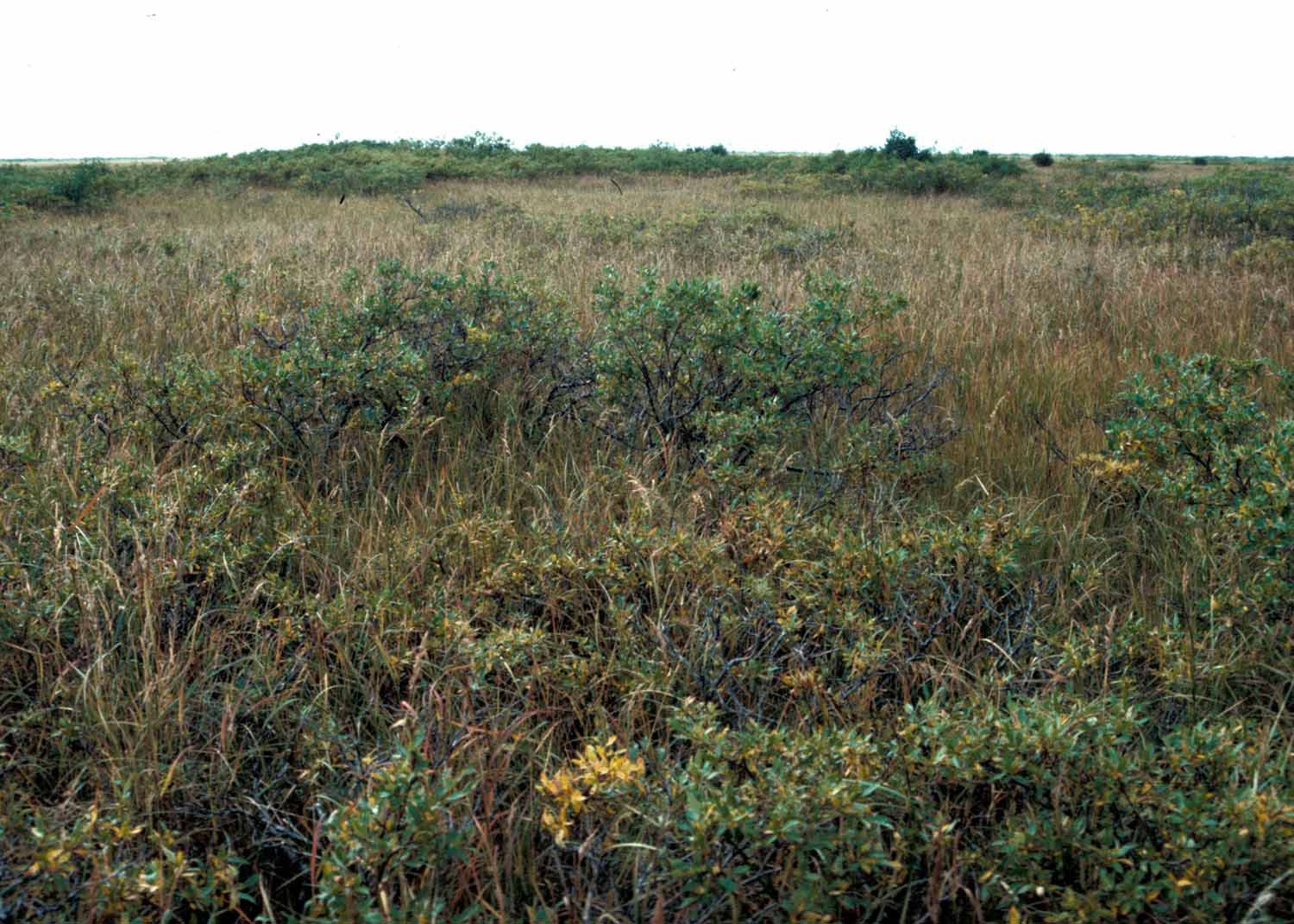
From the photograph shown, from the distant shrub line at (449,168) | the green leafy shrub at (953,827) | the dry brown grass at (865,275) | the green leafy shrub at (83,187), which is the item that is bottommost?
the green leafy shrub at (953,827)

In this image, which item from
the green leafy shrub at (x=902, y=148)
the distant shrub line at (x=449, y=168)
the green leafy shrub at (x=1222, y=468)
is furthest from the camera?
the green leafy shrub at (x=902, y=148)

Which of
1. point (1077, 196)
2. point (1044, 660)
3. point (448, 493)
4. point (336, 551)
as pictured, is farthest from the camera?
point (1077, 196)

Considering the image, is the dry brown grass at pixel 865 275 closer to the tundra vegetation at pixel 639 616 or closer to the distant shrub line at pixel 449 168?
the tundra vegetation at pixel 639 616

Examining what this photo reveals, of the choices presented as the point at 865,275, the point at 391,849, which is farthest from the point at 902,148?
the point at 391,849

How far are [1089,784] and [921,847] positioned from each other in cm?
35

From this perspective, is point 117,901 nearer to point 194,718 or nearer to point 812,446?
point 194,718

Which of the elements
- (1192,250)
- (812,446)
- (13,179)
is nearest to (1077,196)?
(1192,250)

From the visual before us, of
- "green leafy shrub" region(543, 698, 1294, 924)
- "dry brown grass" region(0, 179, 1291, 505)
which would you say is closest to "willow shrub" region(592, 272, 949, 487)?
"dry brown grass" region(0, 179, 1291, 505)

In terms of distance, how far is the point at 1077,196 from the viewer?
1438cm

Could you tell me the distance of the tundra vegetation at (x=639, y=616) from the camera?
5.39ft

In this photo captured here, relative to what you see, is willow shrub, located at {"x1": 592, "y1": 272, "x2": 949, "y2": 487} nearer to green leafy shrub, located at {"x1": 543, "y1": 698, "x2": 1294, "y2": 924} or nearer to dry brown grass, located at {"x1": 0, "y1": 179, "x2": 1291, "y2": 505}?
dry brown grass, located at {"x1": 0, "y1": 179, "x2": 1291, "y2": 505}

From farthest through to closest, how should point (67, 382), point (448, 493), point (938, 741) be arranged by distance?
point (67, 382) < point (448, 493) < point (938, 741)

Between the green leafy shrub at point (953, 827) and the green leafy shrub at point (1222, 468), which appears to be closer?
the green leafy shrub at point (953, 827)

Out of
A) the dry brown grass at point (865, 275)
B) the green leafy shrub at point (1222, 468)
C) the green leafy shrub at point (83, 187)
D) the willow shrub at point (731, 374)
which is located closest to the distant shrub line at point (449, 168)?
the green leafy shrub at point (83, 187)
